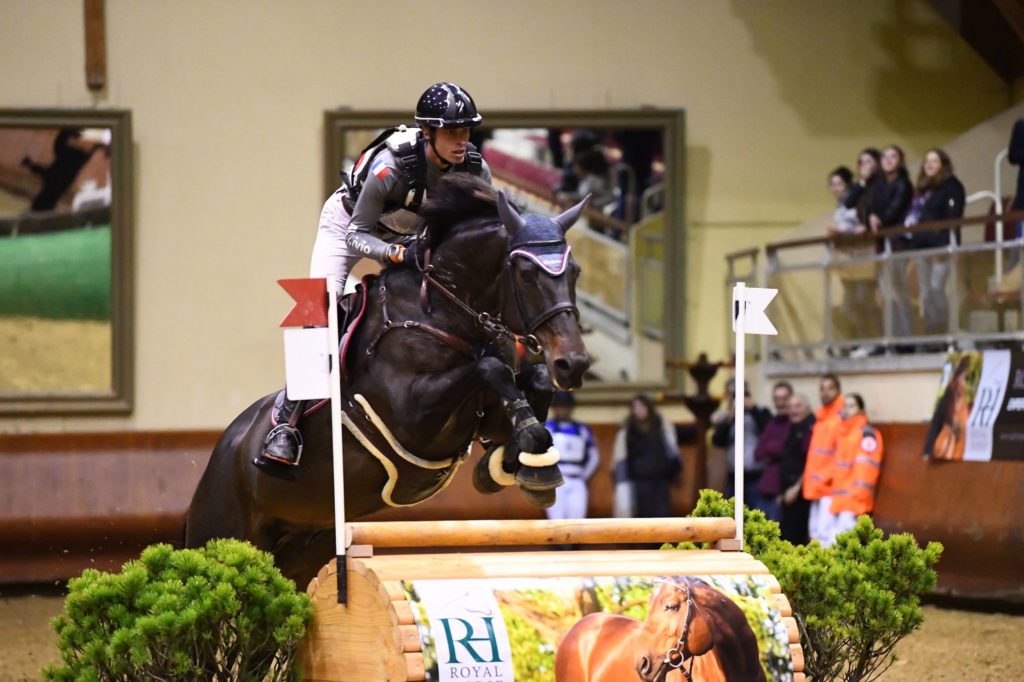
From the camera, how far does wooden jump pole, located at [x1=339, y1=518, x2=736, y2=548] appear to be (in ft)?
13.2

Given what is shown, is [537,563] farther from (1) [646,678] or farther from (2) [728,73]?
(2) [728,73]

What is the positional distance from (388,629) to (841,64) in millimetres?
10777

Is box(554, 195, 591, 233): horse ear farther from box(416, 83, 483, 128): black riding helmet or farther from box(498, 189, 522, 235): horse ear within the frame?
box(416, 83, 483, 128): black riding helmet

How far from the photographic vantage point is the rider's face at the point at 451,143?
534 cm

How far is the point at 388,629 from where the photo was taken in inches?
148

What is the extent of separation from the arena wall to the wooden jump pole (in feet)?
28.9

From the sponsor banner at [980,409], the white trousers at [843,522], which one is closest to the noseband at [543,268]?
the sponsor banner at [980,409]

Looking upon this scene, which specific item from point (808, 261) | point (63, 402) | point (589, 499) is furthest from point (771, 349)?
point (63, 402)

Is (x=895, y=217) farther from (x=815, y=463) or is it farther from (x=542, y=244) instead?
(x=542, y=244)

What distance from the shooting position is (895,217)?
1066cm

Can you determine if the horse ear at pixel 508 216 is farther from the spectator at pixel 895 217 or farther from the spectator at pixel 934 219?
the spectator at pixel 895 217

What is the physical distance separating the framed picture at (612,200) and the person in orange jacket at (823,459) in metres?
2.65

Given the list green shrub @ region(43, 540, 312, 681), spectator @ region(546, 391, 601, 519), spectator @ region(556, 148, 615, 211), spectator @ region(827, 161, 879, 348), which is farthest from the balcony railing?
green shrub @ region(43, 540, 312, 681)

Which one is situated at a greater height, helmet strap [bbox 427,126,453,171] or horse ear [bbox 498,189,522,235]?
helmet strap [bbox 427,126,453,171]
